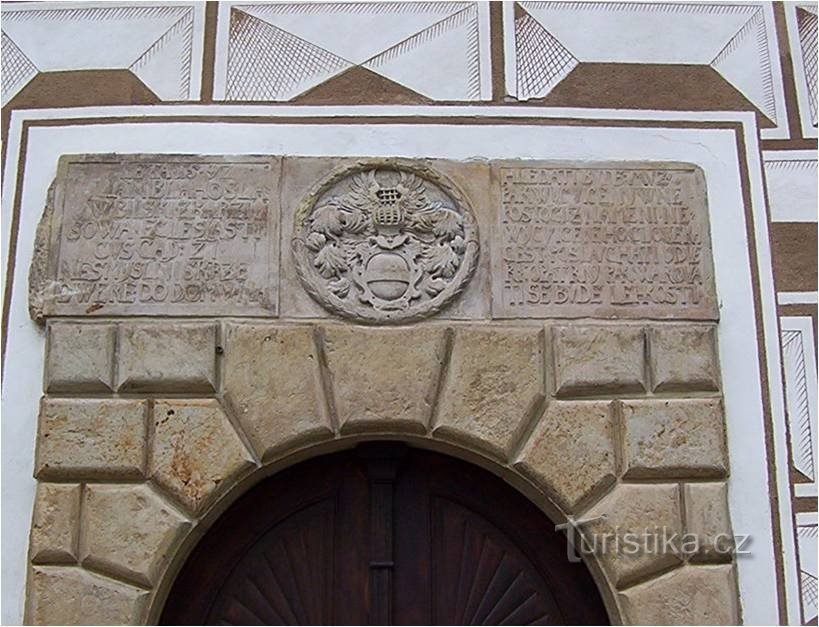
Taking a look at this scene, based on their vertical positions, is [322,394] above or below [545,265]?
below

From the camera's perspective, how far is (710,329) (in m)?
3.48

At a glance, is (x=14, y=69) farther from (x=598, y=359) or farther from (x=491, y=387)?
(x=598, y=359)

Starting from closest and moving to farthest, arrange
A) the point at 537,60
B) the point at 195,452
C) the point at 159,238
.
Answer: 1. the point at 195,452
2. the point at 159,238
3. the point at 537,60

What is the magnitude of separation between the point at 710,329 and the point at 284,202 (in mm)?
1248

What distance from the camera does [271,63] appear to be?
3766 millimetres

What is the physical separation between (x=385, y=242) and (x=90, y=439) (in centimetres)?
97

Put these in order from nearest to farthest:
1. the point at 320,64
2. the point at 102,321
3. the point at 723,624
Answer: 1. the point at 723,624
2. the point at 102,321
3. the point at 320,64

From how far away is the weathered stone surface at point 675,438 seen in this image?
132 inches

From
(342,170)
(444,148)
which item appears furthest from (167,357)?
(444,148)

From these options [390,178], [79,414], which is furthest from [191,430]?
[390,178]

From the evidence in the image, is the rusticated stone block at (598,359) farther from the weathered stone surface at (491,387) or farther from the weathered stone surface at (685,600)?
the weathered stone surface at (685,600)

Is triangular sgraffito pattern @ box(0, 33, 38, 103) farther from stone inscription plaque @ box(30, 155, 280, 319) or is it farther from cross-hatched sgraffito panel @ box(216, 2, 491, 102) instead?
cross-hatched sgraffito panel @ box(216, 2, 491, 102)

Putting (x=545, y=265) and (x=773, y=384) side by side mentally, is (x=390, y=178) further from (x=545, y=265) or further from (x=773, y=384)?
(x=773, y=384)

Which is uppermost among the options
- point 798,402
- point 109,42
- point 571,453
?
point 109,42
